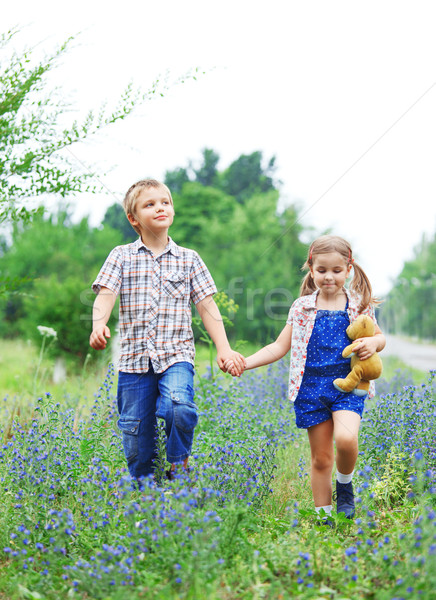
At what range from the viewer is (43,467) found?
9.48 ft

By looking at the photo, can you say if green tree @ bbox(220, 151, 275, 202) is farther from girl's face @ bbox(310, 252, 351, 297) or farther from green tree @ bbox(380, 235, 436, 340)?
girl's face @ bbox(310, 252, 351, 297)

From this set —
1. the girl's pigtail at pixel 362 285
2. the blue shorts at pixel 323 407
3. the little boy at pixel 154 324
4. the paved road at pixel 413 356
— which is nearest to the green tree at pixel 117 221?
the paved road at pixel 413 356

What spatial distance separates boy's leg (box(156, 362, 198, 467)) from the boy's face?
800mm

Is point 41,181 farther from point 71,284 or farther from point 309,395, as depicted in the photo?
point 71,284

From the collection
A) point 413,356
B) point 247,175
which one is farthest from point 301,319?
point 247,175

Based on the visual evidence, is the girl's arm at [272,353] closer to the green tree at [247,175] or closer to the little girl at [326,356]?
the little girl at [326,356]

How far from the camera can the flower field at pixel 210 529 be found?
2.09 m

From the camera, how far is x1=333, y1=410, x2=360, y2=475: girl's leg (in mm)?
2939

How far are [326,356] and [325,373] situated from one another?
0.09 m

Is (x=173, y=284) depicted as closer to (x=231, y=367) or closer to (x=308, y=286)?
(x=231, y=367)

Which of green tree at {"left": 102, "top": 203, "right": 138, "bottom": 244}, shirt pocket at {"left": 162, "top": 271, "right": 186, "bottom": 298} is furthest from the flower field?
green tree at {"left": 102, "top": 203, "right": 138, "bottom": 244}

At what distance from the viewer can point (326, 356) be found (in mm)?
3191

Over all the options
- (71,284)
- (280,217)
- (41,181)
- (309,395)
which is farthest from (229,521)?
(280,217)

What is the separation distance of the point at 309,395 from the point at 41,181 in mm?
2155
